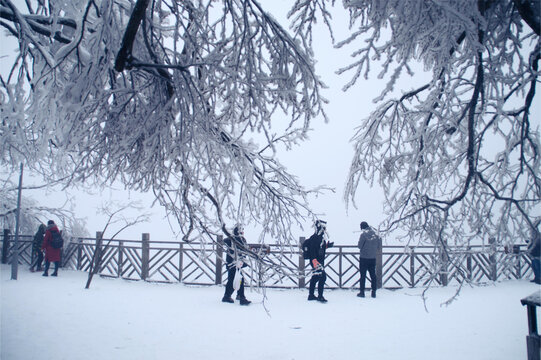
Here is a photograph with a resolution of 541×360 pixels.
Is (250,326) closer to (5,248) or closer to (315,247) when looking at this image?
(315,247)

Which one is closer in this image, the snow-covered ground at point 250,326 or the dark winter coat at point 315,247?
the snow-covered ground at point 250,326

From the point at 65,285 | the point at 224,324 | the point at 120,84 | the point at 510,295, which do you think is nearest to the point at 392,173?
the point at 120,84

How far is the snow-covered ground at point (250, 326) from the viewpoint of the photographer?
409 centimetres

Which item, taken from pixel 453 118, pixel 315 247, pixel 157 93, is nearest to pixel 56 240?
pixel 315 247

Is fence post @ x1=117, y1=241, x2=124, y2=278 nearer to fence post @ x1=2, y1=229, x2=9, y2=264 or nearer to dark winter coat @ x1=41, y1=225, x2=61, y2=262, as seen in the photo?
dark winter coat @ x1=41, y1=225, x2=61, y2=262

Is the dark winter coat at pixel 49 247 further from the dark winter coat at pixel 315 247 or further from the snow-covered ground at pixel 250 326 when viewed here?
the dark winter coat at pixel 315 247

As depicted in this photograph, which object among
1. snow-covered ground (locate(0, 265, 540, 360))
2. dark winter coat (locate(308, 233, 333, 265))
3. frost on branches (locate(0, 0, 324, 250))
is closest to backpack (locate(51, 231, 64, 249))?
snow-covered ground (locate(0, 265, 540, 360))

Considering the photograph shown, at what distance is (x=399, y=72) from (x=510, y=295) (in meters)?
8.13

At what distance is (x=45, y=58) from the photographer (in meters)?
2.44

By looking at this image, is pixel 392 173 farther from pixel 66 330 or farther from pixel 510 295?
pixel 510 295

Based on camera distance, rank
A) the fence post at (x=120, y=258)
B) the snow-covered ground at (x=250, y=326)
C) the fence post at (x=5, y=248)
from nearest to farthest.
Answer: the snow-covered ground at (x=250, y=326), the fence post at (x=120, y=258), the fence post at (x=5, y=248)

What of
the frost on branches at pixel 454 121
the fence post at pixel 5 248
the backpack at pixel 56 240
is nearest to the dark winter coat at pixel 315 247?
the frost on branches at pixel 454 121

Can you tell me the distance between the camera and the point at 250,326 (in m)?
5.15

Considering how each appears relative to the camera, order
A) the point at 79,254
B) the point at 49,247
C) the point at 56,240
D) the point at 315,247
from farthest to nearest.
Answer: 1. the point at 79,254
2. the point at 49,247
3. the point at 56,240
4. the point at 315,247
